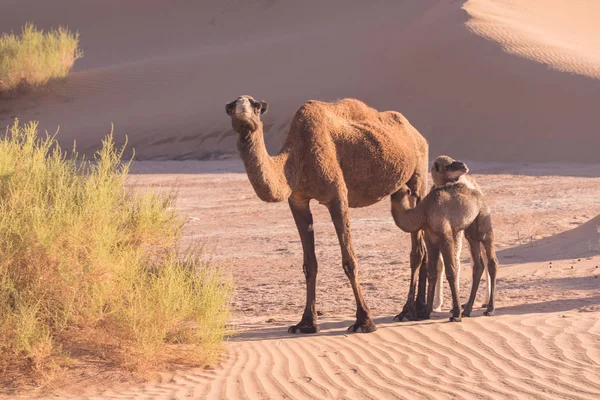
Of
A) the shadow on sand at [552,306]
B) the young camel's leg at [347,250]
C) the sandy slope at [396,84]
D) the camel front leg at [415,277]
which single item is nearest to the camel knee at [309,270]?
the young camel's leg at [347,250]

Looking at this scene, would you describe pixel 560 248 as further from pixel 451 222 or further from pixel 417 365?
pixel 417 365

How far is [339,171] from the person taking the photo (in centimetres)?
888

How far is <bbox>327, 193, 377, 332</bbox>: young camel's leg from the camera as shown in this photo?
878 centimetres

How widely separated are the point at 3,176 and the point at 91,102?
1210 inches

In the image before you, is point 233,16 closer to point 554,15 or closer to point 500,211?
point 554,15

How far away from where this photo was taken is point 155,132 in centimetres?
3303

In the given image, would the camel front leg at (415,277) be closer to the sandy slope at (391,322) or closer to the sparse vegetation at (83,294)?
the sandy slope at (391,322)

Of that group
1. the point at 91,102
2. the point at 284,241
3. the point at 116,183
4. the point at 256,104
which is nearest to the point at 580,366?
the point at 256,104

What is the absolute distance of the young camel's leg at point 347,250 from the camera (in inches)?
346

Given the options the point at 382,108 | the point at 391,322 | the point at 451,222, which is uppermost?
the point at 382,108

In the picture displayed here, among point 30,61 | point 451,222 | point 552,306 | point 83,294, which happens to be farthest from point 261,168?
point 30,61

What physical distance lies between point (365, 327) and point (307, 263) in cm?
84

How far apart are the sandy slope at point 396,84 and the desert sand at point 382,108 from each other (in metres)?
0.09

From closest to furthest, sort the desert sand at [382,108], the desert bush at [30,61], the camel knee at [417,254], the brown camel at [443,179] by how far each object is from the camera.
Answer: the desert sand at [382,108], the brown camel at [443,179], the camel knee at [417,254], the desert bush at [30,61]
